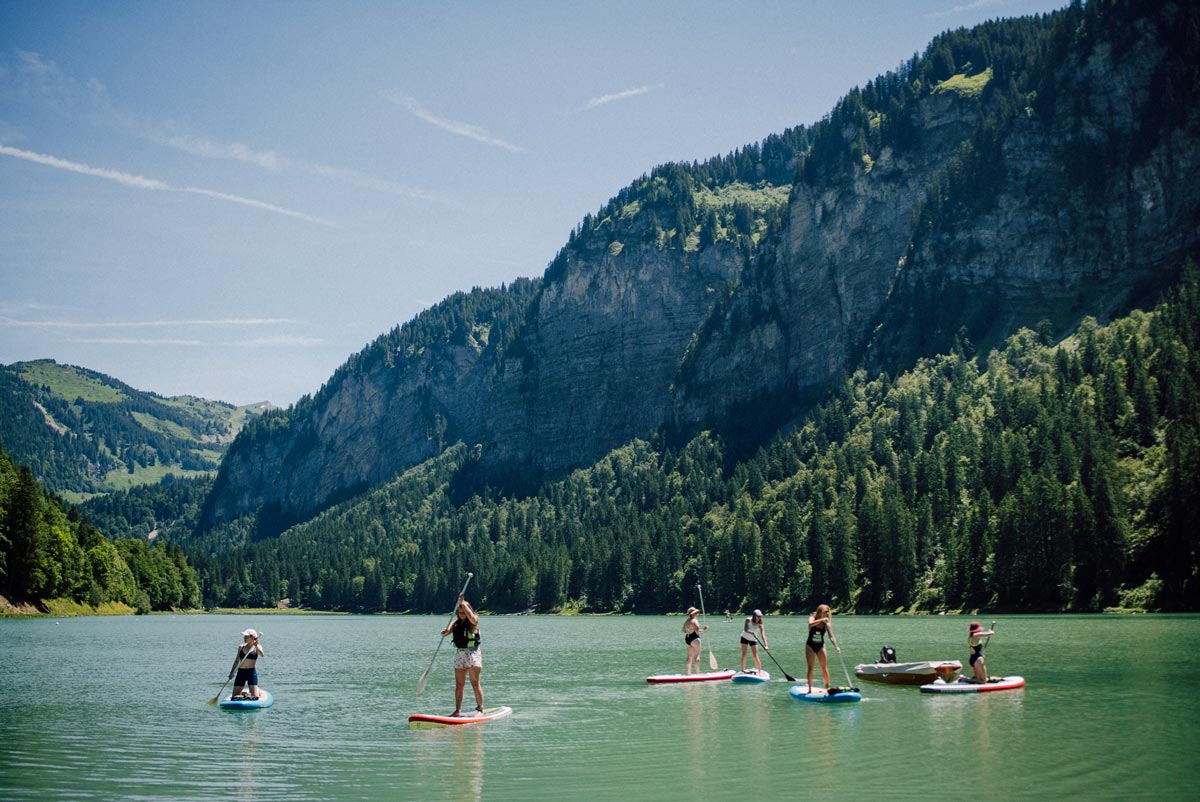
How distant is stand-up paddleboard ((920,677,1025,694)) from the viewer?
4509cm

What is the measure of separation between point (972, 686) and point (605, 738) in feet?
63.6

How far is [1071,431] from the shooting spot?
16250cm

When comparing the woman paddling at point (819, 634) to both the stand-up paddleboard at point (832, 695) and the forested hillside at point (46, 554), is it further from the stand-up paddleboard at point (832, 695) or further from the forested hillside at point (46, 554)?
the forested hillside at point (46, 554)

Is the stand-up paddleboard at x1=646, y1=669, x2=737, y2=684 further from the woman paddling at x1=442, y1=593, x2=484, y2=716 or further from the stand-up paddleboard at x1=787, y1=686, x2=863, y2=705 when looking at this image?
the woman paddling at x1=442, y1=593, x2=484, y2=716

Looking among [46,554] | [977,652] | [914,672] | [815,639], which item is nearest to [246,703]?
[815,639]

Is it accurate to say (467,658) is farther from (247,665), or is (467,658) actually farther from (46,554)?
(46,554)

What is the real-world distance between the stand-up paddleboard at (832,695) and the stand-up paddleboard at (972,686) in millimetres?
4437

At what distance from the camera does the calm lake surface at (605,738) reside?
2539cm

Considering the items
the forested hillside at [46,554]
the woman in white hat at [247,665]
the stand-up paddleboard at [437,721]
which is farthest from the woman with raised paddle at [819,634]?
the forested hillside at [46,554]

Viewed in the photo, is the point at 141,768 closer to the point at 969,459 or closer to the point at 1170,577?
the point at 1170,577

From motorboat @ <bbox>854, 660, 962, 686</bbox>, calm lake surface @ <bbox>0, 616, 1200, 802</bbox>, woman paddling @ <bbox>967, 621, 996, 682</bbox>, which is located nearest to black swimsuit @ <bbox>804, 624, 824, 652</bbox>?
calm lake surface @ <bbox>0, 616, 1200, 802</bbox>

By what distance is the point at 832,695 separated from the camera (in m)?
42.3

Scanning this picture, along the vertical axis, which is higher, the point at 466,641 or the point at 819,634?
the point at 466,641

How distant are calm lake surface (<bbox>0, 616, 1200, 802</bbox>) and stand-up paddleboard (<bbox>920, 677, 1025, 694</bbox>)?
0.46m
